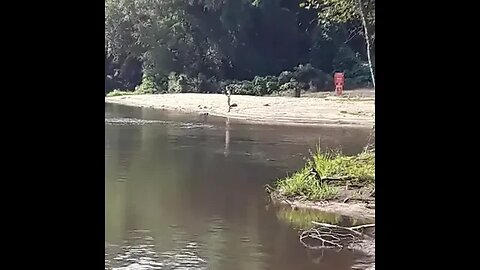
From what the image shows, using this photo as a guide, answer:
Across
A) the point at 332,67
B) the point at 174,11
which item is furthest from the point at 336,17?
the point at 174,11

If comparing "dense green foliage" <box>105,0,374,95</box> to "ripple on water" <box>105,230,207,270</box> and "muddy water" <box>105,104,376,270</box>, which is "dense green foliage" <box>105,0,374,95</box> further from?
"ripple on water" <box>105,230,207,270</box>

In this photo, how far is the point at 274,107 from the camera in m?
8.59

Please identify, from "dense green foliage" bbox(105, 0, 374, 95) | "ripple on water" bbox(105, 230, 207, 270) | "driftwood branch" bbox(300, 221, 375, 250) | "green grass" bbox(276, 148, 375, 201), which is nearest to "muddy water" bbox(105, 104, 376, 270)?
"ripple on water" bbox(105, 230, 207, 270)

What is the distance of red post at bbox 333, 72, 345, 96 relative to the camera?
8.08 meters

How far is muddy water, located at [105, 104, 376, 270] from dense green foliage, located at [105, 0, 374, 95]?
603 mm

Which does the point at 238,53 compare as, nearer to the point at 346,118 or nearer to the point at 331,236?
the point at 346,118

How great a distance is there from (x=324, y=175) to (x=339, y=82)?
8.71ft

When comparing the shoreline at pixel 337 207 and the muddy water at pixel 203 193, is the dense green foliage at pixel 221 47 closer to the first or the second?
the muddy water at pixel 203 193

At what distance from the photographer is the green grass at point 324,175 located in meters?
5.44

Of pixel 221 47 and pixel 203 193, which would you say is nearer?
pixel 203 193

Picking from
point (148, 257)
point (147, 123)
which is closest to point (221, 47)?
point (147, 123)

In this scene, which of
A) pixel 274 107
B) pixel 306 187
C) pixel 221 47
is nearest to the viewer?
pixel 306 187

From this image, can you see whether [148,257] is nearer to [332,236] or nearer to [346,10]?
[332,236]
